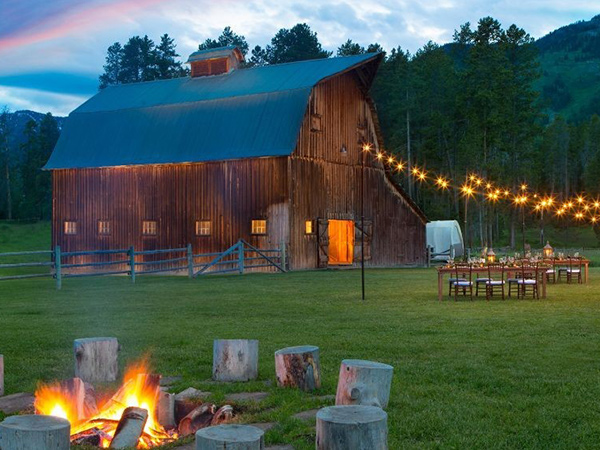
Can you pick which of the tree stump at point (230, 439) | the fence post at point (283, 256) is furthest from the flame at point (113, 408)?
the fence post at point (283, 256)

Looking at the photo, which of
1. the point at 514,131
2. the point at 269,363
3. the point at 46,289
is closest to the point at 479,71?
the point at 514,131

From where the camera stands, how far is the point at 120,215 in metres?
35.2

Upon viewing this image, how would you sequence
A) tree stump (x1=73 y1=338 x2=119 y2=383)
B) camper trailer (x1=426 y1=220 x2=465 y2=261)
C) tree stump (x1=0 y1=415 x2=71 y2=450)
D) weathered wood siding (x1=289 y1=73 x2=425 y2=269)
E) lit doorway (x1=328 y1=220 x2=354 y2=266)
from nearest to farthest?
tree stump (x1=0 y1=415 x2=71 y2=450) < tree stump (x1=73 y1=338 x2=119 y2=383) < weathered wood siding (x1=289 y1=73 x2=425 y2=269) < lit doorway (x1=328 y1=220 x2=354 y2=266) < camper trailer (x1=426 y1=220 x2=465 y2=261)

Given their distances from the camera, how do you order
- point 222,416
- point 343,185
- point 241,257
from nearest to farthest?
1. point 222,416
2. point 241,257
3. point 343,185

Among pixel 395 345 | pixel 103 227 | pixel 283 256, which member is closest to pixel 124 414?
pixel 395 345

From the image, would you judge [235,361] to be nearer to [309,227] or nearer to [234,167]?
[234,167]

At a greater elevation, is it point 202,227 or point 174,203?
point 174,203

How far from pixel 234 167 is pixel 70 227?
9382 millimetres

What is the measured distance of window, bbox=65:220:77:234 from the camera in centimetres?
3634

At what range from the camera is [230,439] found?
478 cm

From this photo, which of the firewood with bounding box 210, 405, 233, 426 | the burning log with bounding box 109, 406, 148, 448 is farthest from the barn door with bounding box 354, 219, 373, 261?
the burning log with bounding box 109, 406, 148, 448

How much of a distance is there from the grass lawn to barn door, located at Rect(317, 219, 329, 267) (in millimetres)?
11833

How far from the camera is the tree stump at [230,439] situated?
4730 millimetres

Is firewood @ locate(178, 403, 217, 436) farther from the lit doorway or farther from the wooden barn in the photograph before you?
the lit doorway
